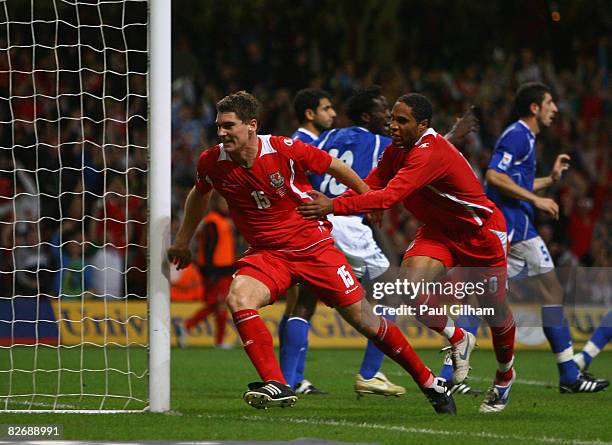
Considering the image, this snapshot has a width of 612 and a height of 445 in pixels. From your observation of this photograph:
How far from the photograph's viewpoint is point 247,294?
6820 millimetres

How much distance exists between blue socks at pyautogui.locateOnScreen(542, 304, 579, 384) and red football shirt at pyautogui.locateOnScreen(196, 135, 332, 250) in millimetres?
2746

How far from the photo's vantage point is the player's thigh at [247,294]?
6793 mm

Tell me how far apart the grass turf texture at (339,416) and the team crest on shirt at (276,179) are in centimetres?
139

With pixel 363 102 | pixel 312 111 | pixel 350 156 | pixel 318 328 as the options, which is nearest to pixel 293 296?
pixel 350 156

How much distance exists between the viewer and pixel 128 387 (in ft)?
30.0

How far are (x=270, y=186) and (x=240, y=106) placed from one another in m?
0.52

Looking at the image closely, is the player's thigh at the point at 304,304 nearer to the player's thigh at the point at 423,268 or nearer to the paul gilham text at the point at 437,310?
the paul gilham text at the point at 437,310

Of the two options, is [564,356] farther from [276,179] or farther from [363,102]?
[276,179]

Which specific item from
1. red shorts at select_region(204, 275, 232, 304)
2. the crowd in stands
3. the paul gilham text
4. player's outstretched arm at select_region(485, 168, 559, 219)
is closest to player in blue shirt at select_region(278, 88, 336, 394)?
the paul gilham text

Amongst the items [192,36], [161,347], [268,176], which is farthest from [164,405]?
[192,36]

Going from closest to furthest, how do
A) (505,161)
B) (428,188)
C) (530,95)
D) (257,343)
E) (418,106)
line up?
(257,343), (418,106), (428,188), (505,161), (530,95)

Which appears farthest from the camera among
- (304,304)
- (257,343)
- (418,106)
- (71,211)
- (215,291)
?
(71,211)

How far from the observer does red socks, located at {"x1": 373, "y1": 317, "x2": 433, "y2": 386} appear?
710cm

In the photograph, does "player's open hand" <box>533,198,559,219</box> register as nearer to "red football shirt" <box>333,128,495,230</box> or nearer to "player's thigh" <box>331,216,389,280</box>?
"player's thigh" <box>331,216,389,280</box>
